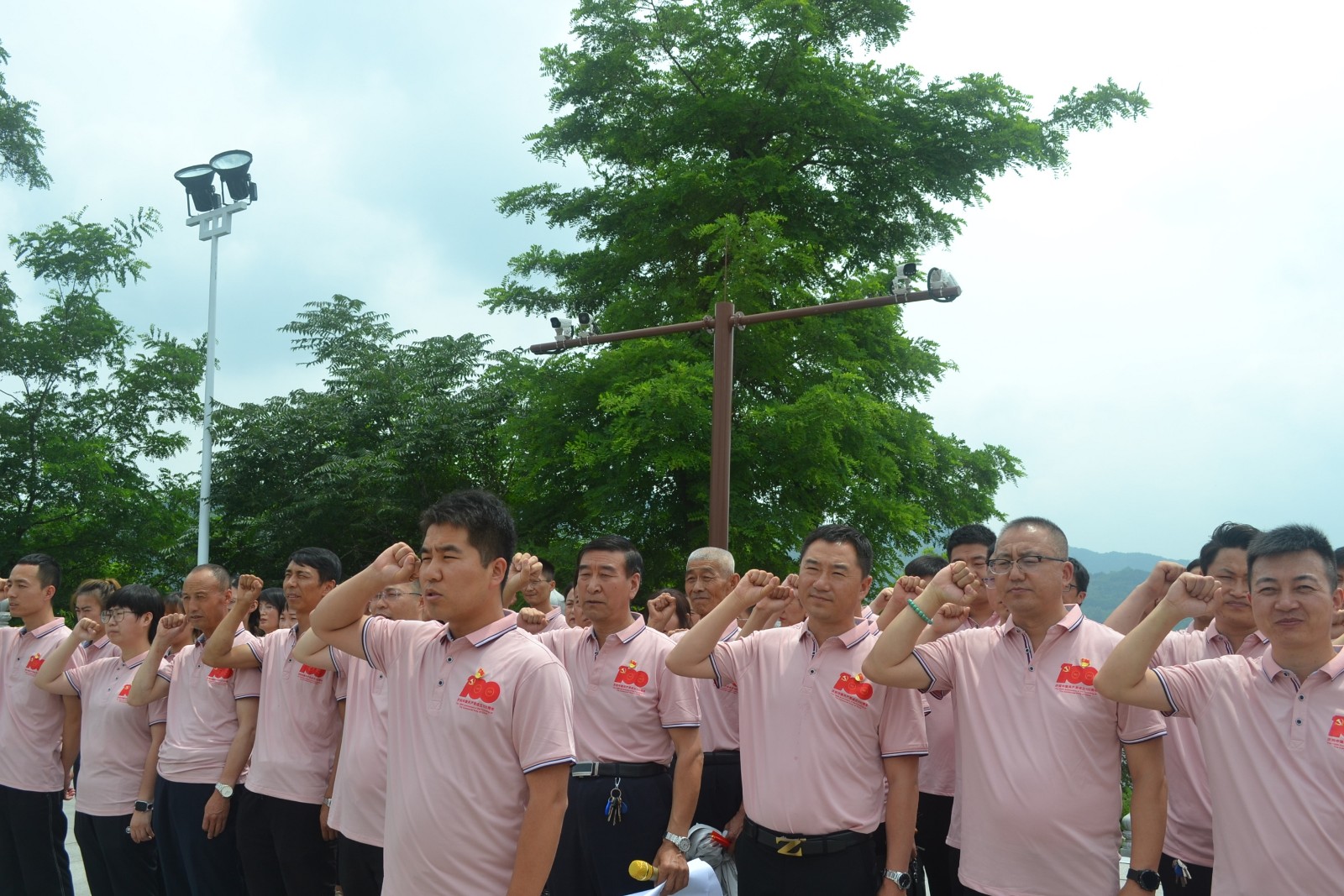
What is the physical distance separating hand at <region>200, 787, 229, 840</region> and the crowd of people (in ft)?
0.09

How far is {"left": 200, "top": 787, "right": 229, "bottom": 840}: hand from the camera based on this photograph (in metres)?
5.88

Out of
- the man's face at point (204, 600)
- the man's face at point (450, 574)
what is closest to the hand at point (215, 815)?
the man's face at point (204, 600)

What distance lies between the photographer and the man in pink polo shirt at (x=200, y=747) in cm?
598

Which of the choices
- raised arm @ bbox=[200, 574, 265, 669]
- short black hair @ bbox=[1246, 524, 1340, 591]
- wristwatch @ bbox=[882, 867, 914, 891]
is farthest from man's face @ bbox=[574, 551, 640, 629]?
short black hair @ bbox=[1246, 524, 1340, 591]

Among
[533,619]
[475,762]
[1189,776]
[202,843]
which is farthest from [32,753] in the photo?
[1189,776]

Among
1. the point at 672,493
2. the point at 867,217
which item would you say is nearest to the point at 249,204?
the point at 672,493

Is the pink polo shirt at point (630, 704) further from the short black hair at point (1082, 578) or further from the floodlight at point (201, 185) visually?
the floodlight at point (201, 185)

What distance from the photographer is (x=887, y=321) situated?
61.5 feet

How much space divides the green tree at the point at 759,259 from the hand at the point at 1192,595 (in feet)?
39.3

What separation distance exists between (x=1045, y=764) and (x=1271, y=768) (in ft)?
2.25

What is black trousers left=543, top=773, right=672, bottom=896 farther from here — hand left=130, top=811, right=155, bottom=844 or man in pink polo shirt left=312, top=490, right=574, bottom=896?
hand left=130, top=811, right=155, bottom=844

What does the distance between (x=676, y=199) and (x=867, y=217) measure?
11.2 ft

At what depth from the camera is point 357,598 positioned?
376 cm

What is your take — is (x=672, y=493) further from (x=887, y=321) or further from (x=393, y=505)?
(x=393, y=505)
